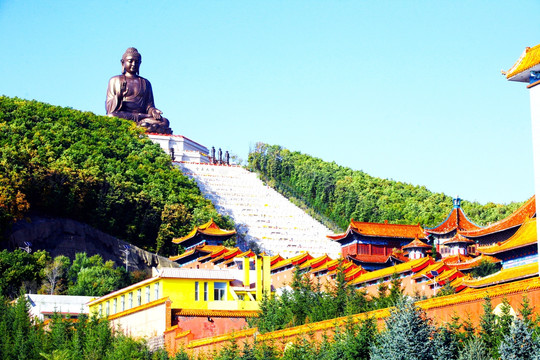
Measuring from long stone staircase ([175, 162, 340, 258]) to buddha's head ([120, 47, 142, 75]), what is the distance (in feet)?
30.0

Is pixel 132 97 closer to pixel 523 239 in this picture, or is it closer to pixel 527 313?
pixel 523 239

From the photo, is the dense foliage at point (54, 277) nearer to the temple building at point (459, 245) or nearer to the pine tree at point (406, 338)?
the temple building at point (459, 245)

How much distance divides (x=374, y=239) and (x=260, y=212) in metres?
17.3

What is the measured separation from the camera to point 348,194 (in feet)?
232

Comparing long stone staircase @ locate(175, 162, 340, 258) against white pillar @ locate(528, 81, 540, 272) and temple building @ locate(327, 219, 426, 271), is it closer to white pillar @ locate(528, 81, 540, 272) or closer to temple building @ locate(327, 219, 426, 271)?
temple building @ locate(327, 219, 426, 271)

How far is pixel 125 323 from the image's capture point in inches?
1165

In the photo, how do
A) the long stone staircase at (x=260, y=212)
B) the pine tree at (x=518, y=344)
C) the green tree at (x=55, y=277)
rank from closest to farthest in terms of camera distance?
the pine tree at (x=518, y=344), the green tree at (x=55, y=277), the long stone staircase at (x=260, y=212)

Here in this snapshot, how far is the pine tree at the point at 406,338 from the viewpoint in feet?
57.0

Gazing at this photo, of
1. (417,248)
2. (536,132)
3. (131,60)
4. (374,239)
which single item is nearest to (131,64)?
(131,60)

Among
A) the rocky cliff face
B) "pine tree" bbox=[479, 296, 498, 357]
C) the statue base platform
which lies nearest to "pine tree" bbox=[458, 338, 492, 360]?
"pine tree" bbox=[479, 296, 498, 357]

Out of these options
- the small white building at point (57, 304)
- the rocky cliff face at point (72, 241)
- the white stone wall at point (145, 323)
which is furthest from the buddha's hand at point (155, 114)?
the white stone wall at point (145, 323)

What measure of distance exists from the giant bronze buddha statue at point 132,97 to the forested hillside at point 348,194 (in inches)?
322

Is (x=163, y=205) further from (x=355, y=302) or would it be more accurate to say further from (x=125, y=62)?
(x=355, y=302)

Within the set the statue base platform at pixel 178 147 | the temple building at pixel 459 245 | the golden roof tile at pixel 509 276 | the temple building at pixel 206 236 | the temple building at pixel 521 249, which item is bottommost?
the golden roof tile at pixel 509 276
